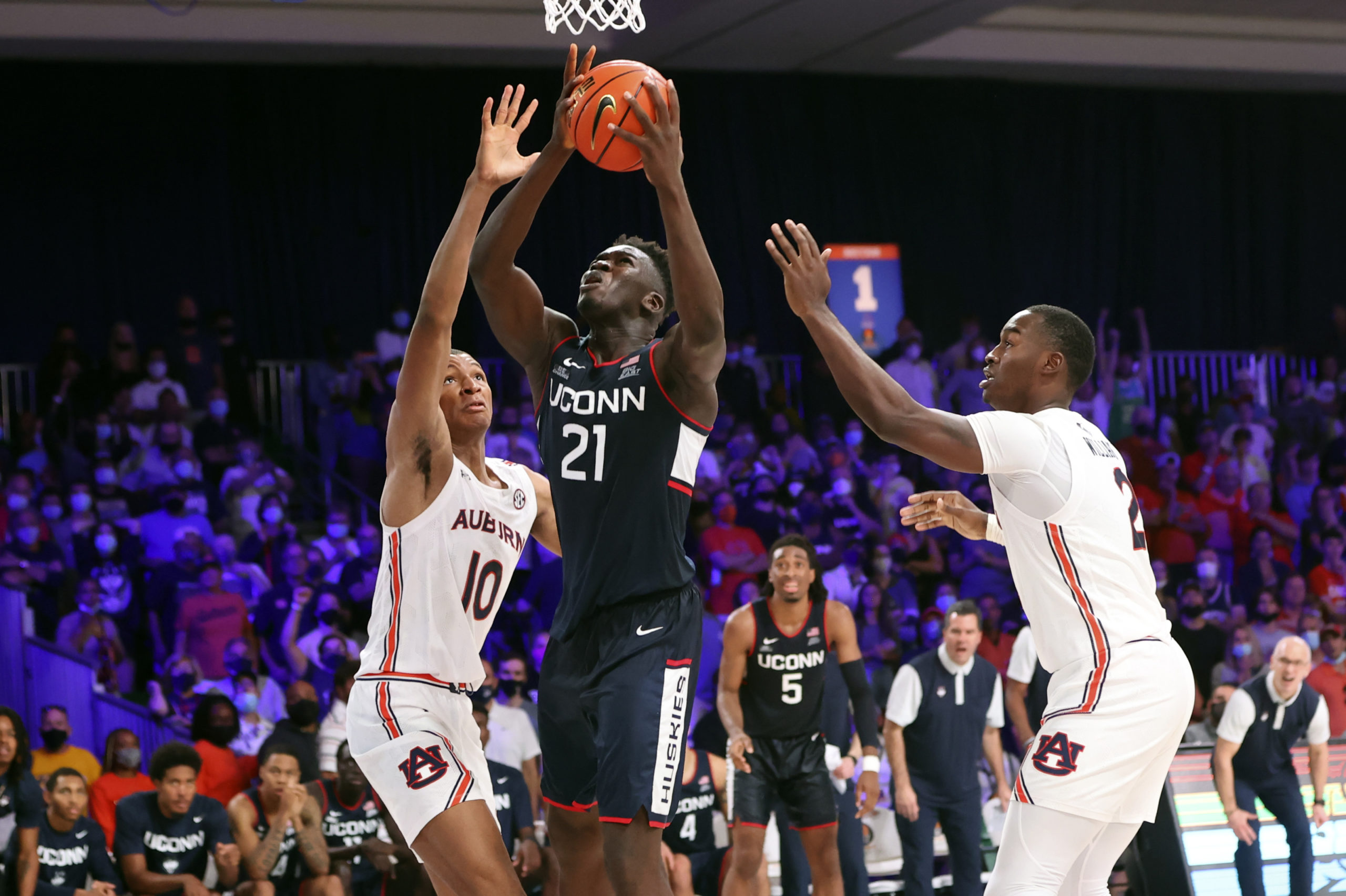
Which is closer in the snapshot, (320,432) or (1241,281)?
(320,432)

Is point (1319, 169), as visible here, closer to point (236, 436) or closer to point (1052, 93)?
point (1052, 93)

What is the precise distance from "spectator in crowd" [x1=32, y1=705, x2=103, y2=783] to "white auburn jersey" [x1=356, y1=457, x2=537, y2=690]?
16.9 feet

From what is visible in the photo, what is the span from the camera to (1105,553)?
4.12 metres

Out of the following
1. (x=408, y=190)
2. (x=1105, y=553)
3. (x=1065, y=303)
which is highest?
(x=408, y=190)

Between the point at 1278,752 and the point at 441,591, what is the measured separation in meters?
6.37

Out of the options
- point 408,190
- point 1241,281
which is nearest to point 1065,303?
point 1241,281

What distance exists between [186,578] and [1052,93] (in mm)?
10711

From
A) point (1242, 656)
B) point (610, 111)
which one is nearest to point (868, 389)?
point (610, 111)

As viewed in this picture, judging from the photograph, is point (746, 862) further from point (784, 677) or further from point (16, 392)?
point (16, 392)

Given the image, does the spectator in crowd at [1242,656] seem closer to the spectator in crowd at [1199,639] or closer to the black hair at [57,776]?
the spectator in crowd at [1199,639]

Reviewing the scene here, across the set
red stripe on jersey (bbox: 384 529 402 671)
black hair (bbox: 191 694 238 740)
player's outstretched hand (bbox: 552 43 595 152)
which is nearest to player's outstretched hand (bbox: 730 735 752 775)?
black hair (bbox: 191 694 238 740)

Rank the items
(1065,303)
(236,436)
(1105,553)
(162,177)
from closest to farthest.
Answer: (1105,553)
(236,436)
(162,177)
(1065,303)

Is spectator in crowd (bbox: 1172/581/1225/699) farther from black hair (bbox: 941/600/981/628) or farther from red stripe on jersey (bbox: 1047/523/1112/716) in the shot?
red stripe on jersey (bbox: 1047/523/1112/716)

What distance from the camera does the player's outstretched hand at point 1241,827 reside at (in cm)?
842
